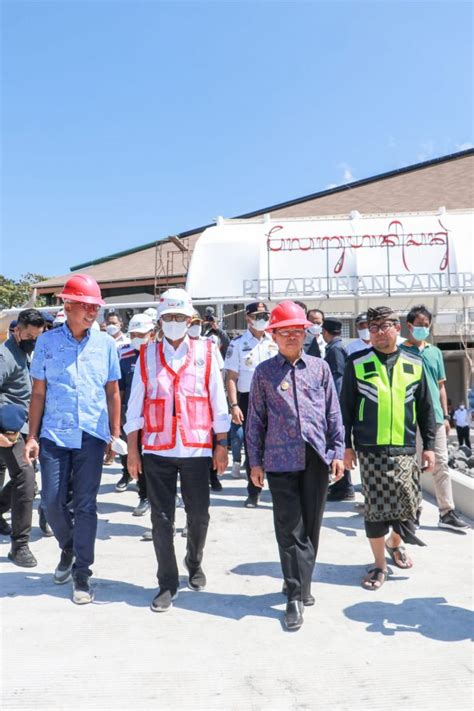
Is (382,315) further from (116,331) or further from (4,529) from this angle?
(116,331)

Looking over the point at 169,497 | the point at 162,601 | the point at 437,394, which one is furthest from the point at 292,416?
the point at 437,394

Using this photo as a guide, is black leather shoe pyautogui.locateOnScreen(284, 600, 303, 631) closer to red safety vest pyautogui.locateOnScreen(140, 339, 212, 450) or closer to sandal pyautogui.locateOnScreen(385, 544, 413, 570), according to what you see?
red safety vest pyautogui.locateOnScreen(140, 339, 212, 450)

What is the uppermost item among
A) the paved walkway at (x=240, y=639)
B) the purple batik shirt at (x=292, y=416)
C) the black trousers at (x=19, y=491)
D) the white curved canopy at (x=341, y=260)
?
the white curved canopy at (x=341, y=260)

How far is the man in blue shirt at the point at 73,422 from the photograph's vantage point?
3.83m

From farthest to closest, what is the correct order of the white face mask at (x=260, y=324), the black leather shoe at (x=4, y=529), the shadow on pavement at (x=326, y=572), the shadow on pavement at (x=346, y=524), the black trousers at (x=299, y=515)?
1. the white face mask at (x=260, y=324)
2. the shadow on pavement at (x=346, y=524)
3. the black leather shoe at (x=4, y=529)
4. the shadow on pavement at (x=326, y=572)
5. the black trousers at (x=299, y=515)

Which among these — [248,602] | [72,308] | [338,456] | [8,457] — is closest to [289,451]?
[338,456]

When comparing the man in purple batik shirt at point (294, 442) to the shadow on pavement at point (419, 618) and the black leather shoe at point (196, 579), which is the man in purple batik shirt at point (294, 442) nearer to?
the shadow on pavement at point (419, 618)

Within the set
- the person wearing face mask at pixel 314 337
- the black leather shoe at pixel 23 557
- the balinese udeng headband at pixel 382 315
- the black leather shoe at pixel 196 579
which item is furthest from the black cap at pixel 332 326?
the black leather shoe at pixel 23 557

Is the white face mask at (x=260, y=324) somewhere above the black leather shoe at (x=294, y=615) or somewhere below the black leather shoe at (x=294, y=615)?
above

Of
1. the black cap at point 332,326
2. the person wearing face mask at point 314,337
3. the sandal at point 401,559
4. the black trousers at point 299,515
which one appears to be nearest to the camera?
the black trousers at point 299,515

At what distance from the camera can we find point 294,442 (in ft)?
11.7

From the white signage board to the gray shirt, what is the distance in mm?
10678

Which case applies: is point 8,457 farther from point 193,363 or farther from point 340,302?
point 340,302

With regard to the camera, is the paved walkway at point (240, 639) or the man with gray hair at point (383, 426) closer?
the paved walkway at point (240, 639)
